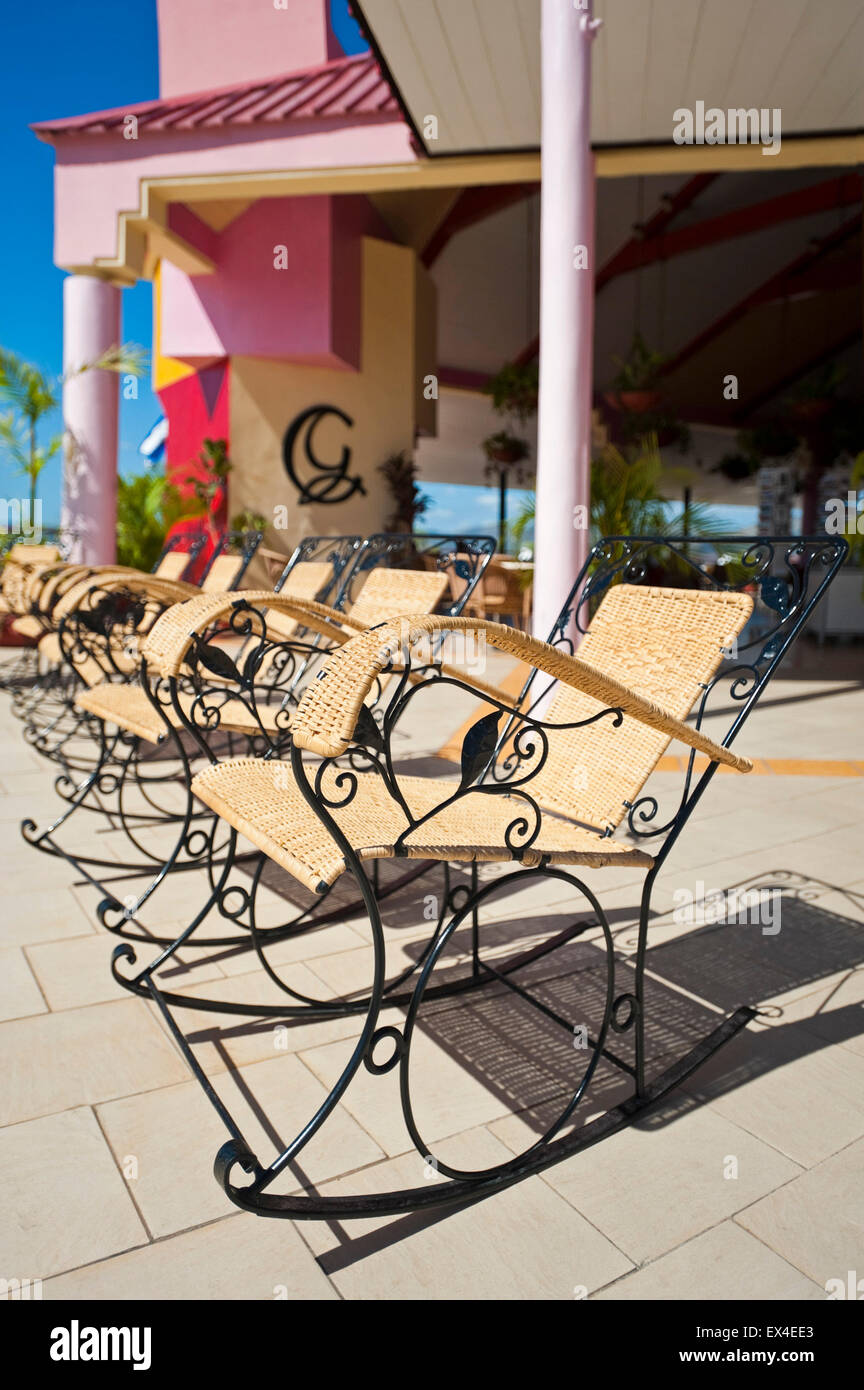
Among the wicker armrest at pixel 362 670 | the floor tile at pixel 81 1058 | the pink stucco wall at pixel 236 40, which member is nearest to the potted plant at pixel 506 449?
the pink stucco wall at pixel 236 40

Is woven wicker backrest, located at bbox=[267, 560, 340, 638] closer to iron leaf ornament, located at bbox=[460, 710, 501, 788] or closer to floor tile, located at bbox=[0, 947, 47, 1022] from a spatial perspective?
floor tile, located at bbox=[0, 947, 47, 1022]

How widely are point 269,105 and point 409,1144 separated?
24.3ft

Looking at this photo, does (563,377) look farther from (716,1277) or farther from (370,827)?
(716,1277)

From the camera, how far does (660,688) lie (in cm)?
192

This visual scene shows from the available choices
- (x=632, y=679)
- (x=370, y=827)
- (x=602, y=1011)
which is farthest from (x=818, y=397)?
(x=370, y=827)

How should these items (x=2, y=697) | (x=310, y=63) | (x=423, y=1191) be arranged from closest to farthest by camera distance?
(x=423, y=1191) < (x=2, y=697) < (x=310, y=63)

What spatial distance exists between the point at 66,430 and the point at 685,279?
9835 millimetres

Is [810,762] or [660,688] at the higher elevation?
[660,688]

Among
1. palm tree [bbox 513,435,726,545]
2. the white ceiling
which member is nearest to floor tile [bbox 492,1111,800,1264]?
palm tree [bbox 513,435,726,545]

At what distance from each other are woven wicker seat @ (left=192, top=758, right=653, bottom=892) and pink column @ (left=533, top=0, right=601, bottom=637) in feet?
9.11

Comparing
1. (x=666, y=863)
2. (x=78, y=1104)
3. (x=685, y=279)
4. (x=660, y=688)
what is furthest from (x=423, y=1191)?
(x=685, y=279)

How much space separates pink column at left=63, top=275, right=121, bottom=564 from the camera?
24.9 ft

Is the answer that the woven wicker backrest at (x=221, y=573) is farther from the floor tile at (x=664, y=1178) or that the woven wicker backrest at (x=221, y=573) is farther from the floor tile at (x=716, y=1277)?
the floor tile at (x=716, y=1277)
